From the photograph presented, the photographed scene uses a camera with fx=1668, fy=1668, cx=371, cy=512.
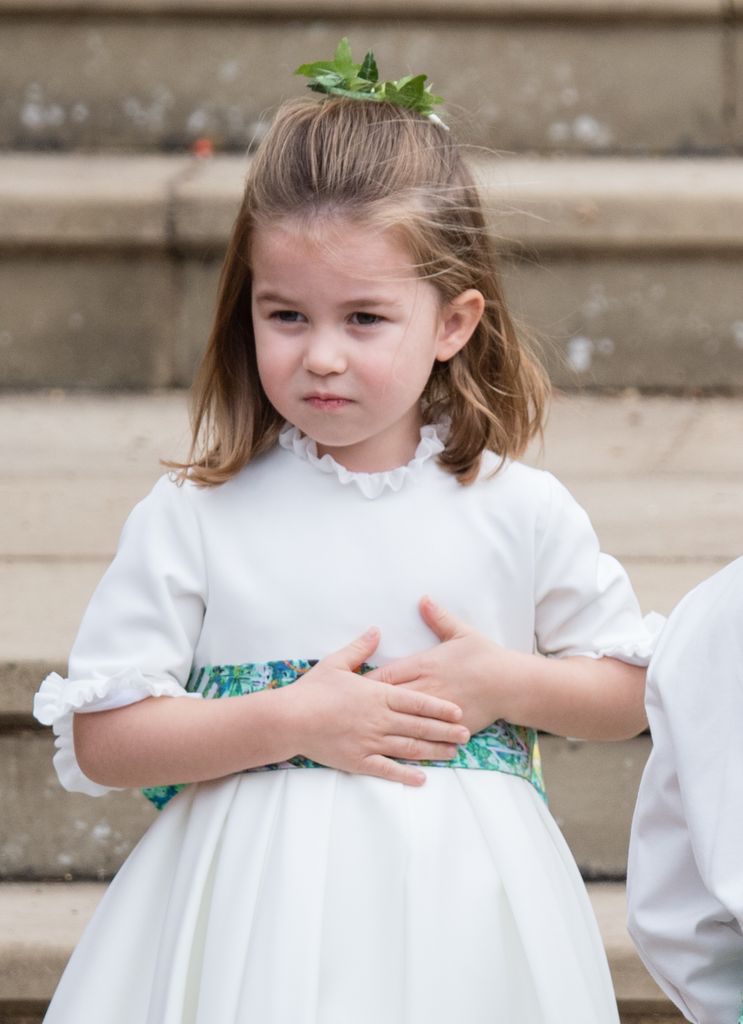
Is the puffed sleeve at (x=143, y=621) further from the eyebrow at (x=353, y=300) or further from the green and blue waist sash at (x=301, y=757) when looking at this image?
the eyebrow at (x=353, y=300)

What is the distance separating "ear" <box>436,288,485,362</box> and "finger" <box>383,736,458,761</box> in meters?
0.37

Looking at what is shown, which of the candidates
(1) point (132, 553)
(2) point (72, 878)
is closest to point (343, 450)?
(1) point (132, 553)

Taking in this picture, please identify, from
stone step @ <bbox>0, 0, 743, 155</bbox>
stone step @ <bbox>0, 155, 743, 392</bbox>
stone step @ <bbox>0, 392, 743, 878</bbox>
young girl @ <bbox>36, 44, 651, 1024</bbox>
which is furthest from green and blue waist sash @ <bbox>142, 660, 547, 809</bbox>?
stone step @ <bbox>0, 0, 743, 155</bbox>

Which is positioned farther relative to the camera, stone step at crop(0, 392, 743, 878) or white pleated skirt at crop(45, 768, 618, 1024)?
stone step at crop(0, 392, 743, 878)

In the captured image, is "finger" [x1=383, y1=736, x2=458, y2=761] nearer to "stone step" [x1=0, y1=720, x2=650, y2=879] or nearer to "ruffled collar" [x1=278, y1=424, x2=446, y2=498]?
"ruffled collar" [x1=278, y1=424, x2=446, y2=498]

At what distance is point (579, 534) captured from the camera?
5.33 ft

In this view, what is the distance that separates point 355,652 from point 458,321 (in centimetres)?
34

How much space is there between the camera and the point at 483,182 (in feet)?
9.16

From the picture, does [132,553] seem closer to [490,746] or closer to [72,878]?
[490,746]

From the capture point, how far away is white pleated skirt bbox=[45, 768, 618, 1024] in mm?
1440

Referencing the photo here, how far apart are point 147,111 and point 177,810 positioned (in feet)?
6.62

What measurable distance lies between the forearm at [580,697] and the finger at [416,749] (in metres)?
0.07

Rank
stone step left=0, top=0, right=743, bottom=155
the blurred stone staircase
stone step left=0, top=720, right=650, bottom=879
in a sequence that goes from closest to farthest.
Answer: stone step left=0, top=720, right=650, bottom=879 → the blurred stone staircase → stone step left=0, top=0, right=743, bottom=155

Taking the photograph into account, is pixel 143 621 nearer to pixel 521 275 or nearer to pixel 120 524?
pixel 120 524
